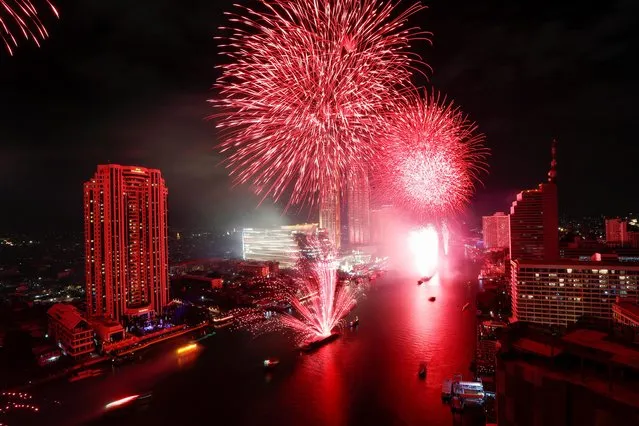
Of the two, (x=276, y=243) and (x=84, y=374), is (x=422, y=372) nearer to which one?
(x=84, y=374)

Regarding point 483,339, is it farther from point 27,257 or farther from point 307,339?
point 27,257

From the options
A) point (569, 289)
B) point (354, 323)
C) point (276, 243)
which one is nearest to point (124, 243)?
point (354, 323)

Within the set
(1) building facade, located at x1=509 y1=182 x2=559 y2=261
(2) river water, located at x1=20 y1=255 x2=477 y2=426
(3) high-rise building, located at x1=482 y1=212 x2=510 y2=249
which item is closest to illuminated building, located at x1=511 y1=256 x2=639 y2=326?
(2) river water, located at x1=20 y1=255 x2=477 y2=426

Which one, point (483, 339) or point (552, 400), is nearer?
point (552, 400)

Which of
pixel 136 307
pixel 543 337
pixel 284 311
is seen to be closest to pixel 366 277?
pixel 284 311

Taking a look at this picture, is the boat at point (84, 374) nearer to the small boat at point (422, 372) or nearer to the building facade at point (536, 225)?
the small boat at point (422, 372)

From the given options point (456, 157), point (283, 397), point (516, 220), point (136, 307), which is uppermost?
point (456, 157)

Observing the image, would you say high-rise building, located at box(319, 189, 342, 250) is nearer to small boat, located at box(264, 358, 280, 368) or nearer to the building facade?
the building facade
